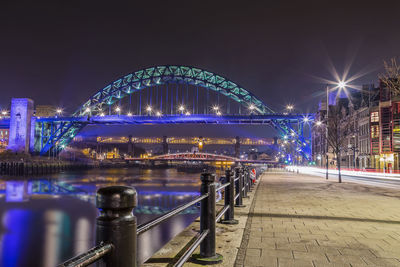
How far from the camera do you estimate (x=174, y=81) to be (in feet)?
246

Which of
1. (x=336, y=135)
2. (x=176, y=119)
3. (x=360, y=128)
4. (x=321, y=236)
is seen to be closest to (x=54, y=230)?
(x=321, y=236)

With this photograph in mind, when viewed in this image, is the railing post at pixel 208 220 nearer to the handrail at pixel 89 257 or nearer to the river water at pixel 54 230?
the handrail at pixel 89 257

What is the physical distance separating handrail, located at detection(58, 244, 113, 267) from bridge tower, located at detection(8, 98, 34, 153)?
76256 millimetres

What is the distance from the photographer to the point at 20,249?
1230 centimetres

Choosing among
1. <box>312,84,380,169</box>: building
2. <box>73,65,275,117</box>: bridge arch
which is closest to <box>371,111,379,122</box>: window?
<box>312,84,380,169</box>: building

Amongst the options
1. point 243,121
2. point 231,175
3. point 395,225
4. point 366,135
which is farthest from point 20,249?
point 243,121

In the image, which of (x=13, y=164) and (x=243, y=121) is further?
(x=243, y=121)

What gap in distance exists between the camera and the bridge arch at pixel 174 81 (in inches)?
2908

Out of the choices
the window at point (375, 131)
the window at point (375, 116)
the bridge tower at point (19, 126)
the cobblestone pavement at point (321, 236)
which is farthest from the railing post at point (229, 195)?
the bridge tower at point (19, 126)

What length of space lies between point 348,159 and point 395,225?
2285 inches

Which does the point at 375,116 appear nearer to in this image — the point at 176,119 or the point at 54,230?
the point at 176,119

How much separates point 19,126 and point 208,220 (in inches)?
2953

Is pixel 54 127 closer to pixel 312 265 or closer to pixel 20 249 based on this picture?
pixel 20 249

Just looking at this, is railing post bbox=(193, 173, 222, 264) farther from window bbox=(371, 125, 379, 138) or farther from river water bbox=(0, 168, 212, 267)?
window bbox=(371, 125, 379, 138)
